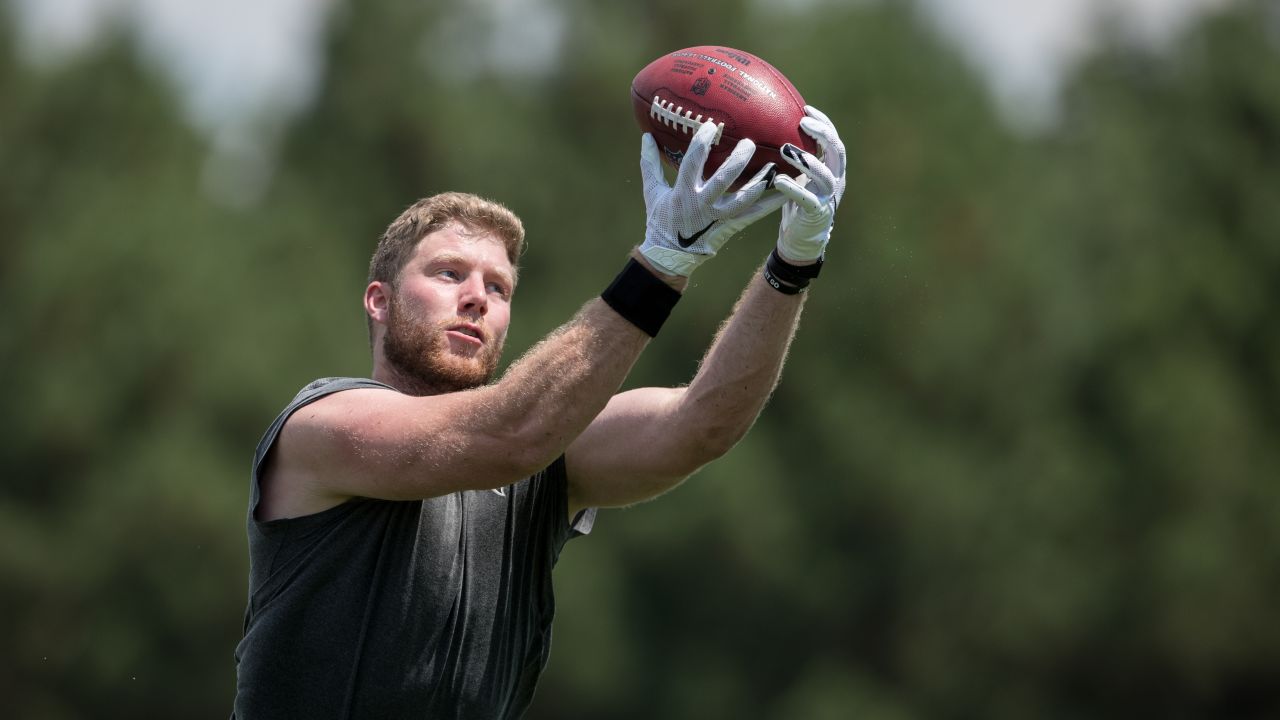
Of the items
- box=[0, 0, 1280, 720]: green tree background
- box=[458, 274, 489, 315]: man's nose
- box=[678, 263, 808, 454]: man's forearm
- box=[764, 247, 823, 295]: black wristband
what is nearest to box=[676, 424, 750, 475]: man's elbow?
box=[678, 263, 808, 454]: man's forearm

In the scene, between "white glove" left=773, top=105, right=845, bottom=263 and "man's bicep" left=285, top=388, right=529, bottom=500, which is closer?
"man's bicep" left=285, top=388, right=529, bottom=500

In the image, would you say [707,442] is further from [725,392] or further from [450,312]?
[450,312]

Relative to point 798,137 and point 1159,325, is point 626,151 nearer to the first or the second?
point 1159,325

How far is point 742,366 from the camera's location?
4.33 meters

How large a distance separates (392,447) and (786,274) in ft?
3.62

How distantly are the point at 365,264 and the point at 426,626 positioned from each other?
18838mm

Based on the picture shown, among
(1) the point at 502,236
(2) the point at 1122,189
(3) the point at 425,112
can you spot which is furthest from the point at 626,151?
(1) the point at 502,236

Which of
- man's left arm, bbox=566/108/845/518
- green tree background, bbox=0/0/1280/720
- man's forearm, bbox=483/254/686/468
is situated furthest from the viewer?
green tree background, bbox=0/0/1280/720

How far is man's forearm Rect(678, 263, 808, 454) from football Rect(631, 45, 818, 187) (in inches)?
14.3

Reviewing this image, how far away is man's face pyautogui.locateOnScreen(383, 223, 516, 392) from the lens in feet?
14.3

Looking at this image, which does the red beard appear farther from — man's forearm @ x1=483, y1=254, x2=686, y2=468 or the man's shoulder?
man's forearm @ x1=483, y1=254, x2=686, y2=468

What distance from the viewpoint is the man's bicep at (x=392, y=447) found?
12.2ft

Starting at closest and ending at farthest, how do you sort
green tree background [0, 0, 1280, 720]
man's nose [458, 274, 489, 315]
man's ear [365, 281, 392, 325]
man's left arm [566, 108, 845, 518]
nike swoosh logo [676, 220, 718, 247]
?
nike swoosh logo [676, 220, 718, 247]
man's left arm [566, 108, 845, 518]
man's nose [458, 274, 489, 315]
man's ear [365, 281, 392, 325]
green tree background [0, 0, 1280, 720]

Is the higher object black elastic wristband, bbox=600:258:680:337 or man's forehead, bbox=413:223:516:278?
black elastic wristband, bbox=600:258:680:337
